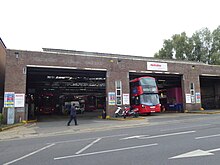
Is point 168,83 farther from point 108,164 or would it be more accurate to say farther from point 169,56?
point 108,164

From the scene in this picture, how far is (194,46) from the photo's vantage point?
1925 inches

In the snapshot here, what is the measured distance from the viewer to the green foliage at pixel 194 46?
47.3m

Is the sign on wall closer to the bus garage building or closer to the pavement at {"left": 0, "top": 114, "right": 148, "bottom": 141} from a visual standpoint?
the bus garage building

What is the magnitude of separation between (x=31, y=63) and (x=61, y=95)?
69.1 feet

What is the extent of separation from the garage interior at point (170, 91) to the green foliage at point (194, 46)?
55.4ft

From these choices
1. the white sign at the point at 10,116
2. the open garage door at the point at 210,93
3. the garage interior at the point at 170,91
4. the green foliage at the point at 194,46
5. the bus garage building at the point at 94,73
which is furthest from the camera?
the green foliage at the point at 194,46

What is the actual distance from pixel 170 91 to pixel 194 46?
22.6 metres

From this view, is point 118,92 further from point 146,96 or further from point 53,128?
point 53,128

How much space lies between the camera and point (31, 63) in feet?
65.8

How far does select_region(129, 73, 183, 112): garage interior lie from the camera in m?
28.7

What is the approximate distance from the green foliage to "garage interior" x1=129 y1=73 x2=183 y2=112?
1690cm

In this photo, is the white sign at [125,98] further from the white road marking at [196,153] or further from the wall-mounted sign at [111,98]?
the white road marking at [196,153]

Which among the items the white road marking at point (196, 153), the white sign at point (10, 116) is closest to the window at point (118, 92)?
the white sign at point (10, 116)

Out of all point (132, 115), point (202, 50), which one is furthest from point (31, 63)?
point (202, 50)
